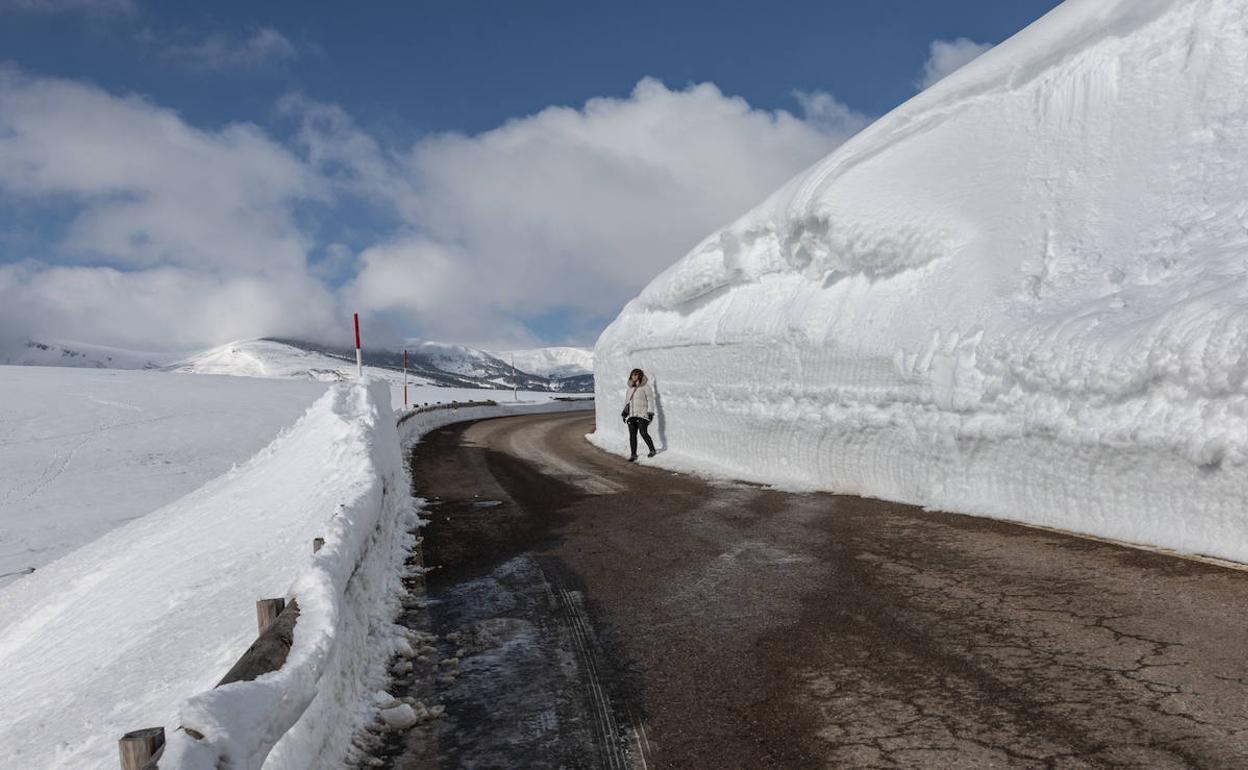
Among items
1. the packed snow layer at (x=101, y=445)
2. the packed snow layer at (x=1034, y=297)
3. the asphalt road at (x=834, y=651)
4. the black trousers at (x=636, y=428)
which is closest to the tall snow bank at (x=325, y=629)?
the asphalt road at (x=834, y=651)

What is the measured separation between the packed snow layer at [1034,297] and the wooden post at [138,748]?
20.9 ft

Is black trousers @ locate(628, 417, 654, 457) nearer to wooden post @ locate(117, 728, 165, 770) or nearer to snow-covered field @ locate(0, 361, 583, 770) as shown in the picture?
snow-covered field @ locate(0, 361, 583, 770)

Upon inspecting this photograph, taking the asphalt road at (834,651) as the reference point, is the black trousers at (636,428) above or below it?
above

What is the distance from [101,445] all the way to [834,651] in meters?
23.8

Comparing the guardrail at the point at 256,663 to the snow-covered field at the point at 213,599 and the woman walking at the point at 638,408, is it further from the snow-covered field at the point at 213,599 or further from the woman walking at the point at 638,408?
the woman walking at the point at 638,408

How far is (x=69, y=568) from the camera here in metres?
10.6

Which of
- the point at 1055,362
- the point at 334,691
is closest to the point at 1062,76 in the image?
the point at 1055,362

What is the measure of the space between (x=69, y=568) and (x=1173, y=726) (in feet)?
41.0

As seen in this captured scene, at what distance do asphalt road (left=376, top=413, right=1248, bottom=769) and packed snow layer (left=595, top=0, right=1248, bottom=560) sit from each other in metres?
0.88

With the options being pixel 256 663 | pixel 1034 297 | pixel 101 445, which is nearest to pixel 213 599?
pixel 256 663

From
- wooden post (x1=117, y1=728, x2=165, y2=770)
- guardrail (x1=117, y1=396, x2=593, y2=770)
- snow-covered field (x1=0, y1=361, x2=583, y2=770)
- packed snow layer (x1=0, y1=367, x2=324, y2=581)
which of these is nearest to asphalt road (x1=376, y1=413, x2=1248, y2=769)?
snow-covered field (x1=0, y1=361, x2=583, y2=770)

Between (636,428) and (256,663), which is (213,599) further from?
(636,428)

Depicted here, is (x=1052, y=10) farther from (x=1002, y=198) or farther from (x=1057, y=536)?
(x=1057, y=536)

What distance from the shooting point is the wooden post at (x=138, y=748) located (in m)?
1.97
